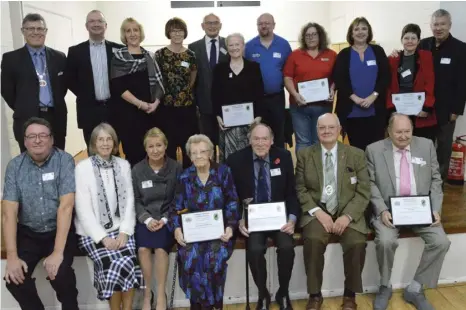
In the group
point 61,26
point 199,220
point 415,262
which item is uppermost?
point 61,26

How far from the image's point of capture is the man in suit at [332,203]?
8.37ft

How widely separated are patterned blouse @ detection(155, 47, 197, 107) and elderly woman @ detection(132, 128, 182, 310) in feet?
2.21

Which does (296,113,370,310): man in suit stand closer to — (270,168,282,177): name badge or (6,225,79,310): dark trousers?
(270,168,282,177): name badge

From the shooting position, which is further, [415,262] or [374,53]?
[374,53]

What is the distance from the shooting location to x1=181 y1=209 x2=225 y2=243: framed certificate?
8.13ft

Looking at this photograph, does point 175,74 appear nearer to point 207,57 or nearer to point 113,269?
point 207,57

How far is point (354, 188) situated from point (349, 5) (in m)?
6.09

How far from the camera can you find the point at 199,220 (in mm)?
2480

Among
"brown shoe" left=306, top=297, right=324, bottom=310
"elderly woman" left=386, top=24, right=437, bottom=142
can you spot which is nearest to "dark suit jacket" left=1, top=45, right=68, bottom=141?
"brown shoe" left=306, top=297, right=324, bottom=310

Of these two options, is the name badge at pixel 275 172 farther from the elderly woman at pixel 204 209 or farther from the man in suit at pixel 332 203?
the elderly woman at pixel 204 209

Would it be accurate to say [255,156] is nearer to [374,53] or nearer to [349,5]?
[374,53]

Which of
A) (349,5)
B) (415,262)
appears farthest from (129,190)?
(349,5)

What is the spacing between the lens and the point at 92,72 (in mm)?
3176

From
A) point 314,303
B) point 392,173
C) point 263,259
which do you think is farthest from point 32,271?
point 392,173
